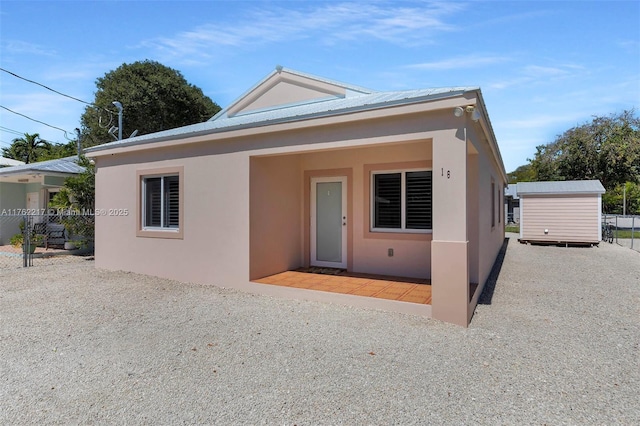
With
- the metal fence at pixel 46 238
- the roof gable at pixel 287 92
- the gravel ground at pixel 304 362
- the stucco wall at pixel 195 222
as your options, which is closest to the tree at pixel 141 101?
the metal fence at pixel 46 238

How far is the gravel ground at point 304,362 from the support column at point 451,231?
12.9 inches

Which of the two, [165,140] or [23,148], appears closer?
[165,140]

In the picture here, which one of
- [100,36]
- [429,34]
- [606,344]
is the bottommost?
[606,344]

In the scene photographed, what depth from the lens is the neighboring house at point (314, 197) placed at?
5172 millimetres

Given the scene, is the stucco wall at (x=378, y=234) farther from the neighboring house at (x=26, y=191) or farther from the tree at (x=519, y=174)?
the tree at (x=519, y=174)

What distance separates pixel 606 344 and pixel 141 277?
27.1 feet

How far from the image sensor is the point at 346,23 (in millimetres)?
9359

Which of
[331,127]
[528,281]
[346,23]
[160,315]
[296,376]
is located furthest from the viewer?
[346,23]

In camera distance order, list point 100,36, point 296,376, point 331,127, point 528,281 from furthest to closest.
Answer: point 100,36 → point 528,281 → point 331,127 → point 296,376

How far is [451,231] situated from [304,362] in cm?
Result: 266

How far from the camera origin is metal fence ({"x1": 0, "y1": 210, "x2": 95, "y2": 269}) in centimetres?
Answer: 1113

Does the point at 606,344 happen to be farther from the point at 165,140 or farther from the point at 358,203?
the point at 165,140

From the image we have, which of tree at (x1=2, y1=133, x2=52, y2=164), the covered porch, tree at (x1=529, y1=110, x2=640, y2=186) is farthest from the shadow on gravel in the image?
tree at (x1=2, y1=133, x2=52, y2=164)

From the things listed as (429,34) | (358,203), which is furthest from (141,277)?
(429,34)
